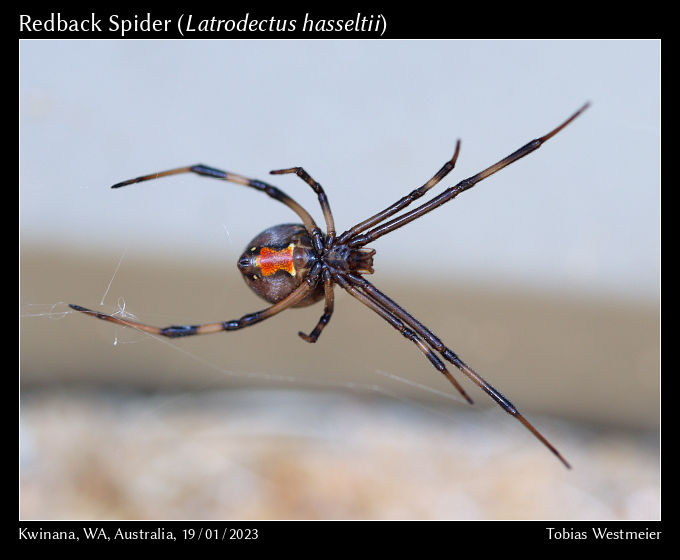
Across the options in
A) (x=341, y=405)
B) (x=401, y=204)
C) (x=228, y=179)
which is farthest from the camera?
(x=341, y=405)

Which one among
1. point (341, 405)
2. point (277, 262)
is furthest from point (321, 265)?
point (341, 405)

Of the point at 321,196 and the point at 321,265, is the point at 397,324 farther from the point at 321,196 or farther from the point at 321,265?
the point at 321,196

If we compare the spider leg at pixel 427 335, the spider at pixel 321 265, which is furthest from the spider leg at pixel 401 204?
the spider leg at pixel 427 335

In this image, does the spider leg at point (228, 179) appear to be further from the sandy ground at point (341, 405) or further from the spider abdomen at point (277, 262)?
the sandy ground at point (341, 405)

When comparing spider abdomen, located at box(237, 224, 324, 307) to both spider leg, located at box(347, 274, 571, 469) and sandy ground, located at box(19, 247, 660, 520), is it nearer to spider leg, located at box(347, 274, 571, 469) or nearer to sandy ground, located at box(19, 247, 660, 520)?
spider leg, located at box(347, 274, 571, 469)

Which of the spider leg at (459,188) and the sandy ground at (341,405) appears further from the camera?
the sandy ground at (341,405)
